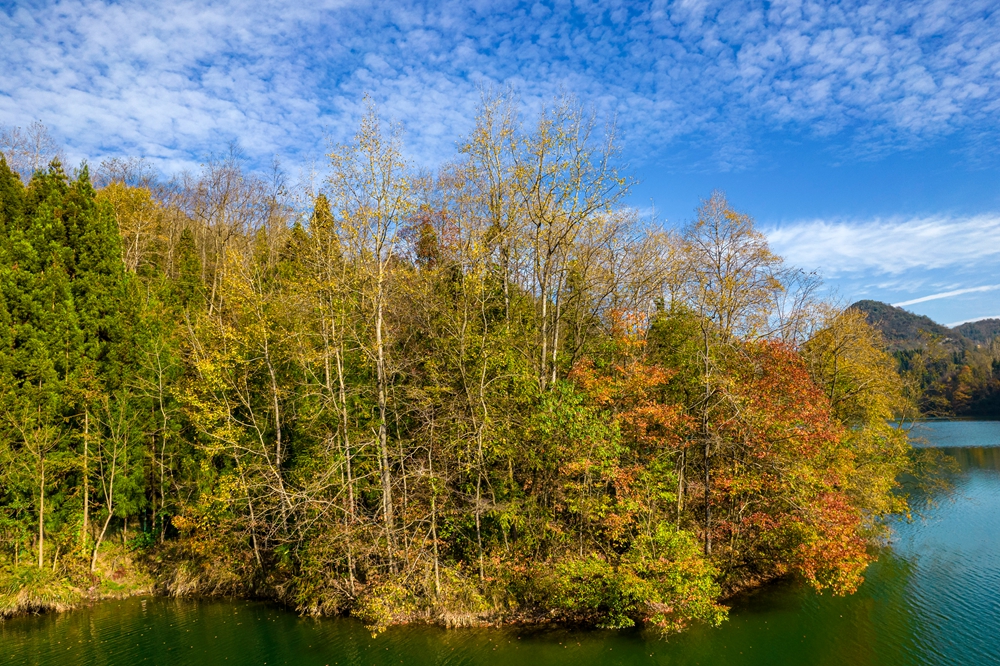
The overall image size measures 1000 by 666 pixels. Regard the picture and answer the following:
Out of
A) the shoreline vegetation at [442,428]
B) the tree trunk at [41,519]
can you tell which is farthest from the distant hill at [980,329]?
the tree trunk at [41,519]

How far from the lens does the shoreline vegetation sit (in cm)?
1591

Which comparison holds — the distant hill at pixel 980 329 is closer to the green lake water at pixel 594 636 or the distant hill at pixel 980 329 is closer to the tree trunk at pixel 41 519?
the green lake water at pixel 594 636

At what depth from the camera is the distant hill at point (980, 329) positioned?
169863 mm

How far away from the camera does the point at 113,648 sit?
1502cm

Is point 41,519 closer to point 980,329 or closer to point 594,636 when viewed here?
point 594,636

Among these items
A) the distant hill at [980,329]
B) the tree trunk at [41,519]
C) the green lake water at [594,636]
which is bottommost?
the green lake water at [594,636]

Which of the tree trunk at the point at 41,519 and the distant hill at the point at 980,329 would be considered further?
the distant hill at the point at 980,329

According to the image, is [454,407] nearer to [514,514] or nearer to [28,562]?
[514,514]

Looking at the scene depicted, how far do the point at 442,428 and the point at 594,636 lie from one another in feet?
23.6

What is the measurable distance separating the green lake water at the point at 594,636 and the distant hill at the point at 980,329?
20030cm

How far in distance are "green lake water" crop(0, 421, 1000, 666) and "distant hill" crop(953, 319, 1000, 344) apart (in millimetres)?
200301

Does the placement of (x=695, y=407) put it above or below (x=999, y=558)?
above

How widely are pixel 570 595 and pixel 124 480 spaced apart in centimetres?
1725

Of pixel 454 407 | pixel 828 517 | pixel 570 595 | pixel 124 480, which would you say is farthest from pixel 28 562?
pixel 828 517
